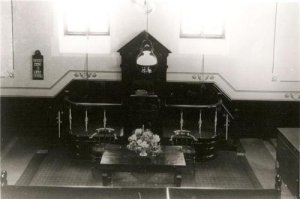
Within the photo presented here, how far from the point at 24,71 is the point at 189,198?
5.23 m

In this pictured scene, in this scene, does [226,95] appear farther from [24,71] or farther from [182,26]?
[24,71]

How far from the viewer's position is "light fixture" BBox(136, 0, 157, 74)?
7.44 metres

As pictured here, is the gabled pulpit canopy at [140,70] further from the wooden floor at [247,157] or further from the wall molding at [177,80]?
the wooden floor at [247,157]

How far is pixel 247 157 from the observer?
8.47 metres

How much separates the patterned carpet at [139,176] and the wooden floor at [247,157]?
0.11 metres

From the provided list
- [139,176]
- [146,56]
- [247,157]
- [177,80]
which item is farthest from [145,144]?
[177,80]

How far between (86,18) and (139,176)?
119 inches

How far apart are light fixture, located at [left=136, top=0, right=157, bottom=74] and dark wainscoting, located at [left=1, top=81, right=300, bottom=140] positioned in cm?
56

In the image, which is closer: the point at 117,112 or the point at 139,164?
the point at 139,164

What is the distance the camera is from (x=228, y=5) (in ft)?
29.6

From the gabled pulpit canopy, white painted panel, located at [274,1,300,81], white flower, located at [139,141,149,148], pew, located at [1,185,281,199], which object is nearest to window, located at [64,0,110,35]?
the gabled pulpit canopy

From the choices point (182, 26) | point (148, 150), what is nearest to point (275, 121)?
point (182, 26)

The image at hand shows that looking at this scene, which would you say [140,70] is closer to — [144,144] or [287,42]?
[144,144]

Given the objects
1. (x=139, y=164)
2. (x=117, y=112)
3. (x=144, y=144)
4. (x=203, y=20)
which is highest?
(x=203, y=20)
